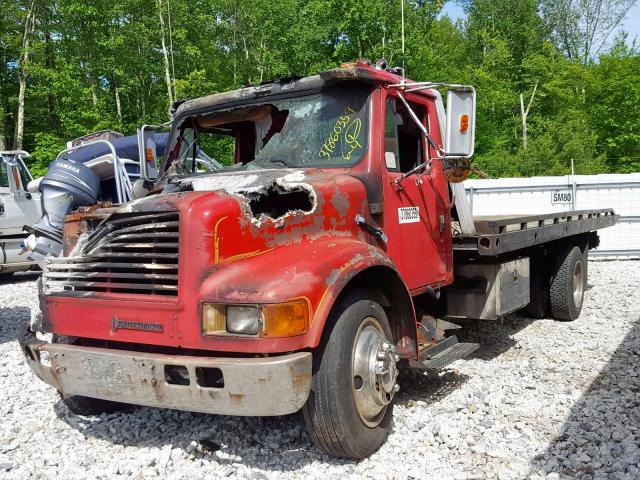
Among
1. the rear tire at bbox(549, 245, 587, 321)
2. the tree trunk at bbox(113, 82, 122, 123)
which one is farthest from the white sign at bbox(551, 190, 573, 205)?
the tree trunk at bbox(113, 82, 122, 123)

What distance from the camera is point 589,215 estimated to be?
809 cm

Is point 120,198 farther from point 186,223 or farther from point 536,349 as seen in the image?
point 536,349

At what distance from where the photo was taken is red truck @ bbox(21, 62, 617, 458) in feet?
9.89

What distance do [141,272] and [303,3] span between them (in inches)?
1181

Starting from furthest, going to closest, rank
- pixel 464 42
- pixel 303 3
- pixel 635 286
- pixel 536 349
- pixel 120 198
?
1. pixel 464 42
2. pixel 303 3
3. pixel 635 286
4. pixel 120 198
5. pixel 536 349

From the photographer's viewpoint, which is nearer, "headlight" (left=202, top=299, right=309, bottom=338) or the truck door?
"headlight" (left=202, top=299, right=309, bottom=338)

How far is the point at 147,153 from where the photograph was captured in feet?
17.0

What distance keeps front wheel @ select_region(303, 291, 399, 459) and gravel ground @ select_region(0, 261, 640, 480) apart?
0.70ft

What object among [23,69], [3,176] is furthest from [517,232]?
[23,69]

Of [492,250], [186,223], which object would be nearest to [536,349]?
[492,250]

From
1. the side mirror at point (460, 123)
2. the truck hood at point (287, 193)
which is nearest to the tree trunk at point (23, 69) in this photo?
the truck hood at point (287, 193)

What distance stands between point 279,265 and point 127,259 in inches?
35.4

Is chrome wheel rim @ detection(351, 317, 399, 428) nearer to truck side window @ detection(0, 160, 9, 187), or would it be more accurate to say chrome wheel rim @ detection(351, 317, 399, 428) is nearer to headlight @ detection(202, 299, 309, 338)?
headlight @ detection(202, 299, 309, 338)

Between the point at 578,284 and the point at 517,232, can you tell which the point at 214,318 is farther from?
the point at 578,284
